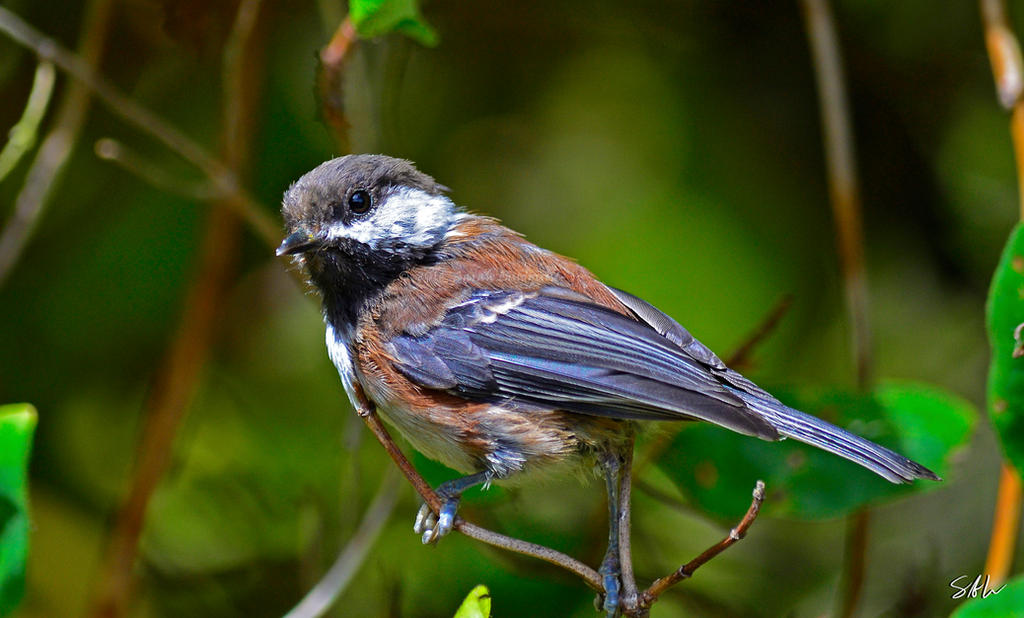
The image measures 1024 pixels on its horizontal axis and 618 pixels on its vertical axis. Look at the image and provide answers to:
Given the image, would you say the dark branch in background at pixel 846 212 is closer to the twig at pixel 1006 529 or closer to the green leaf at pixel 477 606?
the twig at pixel 1006 529

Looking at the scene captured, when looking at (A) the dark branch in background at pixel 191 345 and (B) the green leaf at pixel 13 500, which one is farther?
(A) the dark branch in background at pixel 191 345

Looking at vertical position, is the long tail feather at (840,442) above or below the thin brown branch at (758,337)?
below

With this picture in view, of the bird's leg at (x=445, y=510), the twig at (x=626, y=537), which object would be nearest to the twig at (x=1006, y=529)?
the twig at (x=626, y=537)

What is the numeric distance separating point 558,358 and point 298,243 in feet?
2.04

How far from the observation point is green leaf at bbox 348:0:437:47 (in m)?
1.97

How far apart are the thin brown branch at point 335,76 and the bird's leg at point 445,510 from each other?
0.85 m

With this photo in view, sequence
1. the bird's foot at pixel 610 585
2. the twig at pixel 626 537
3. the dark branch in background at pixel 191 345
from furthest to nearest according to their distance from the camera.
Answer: the dark branch in background at pixel 191 345, the bird's foot at pixel 610 585, the twig at pixel 626 537

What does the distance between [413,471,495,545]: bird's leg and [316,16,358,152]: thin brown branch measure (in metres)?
0.85

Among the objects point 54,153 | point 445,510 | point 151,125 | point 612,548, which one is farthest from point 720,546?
point 54,153

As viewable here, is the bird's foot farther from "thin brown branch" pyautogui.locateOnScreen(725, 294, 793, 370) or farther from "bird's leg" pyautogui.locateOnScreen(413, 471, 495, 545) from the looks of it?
"thin brown branch" pyautogui.locateOnScreen(725, 294, 793, 370)

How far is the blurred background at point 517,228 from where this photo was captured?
Answer: 3141mm

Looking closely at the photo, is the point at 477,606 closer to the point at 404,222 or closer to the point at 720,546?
the point at 720,546

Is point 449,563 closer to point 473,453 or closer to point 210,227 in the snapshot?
point 473,453

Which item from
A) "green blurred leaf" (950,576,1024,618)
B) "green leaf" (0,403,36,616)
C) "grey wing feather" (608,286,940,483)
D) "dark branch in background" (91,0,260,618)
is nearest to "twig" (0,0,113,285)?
"dark branch in background" (91,0,260,618)
